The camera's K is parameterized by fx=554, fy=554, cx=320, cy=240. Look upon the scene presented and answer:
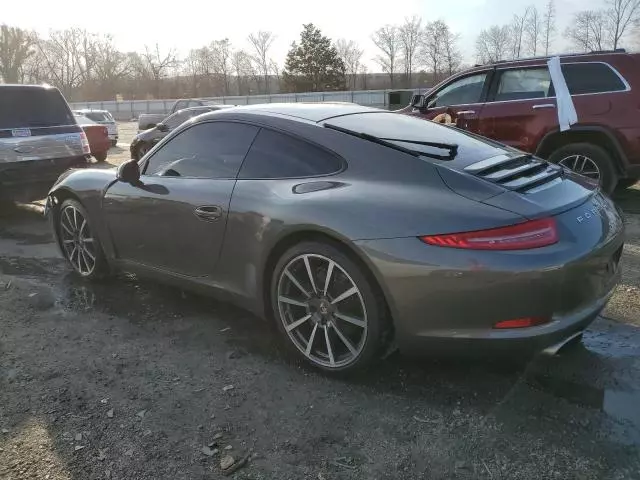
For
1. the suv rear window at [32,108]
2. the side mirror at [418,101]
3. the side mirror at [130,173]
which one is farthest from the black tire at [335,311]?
the suv rear window at [32,108]

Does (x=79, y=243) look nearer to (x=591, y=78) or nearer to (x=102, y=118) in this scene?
(x=591, y=78)

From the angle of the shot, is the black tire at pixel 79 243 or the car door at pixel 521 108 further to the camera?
the car door at pixel 521 108

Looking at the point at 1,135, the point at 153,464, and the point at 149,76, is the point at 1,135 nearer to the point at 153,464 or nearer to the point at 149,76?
the point at 153,464

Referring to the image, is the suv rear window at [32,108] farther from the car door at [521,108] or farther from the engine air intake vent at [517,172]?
the engine air intake vent at [517,172]

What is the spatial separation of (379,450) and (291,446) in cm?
39

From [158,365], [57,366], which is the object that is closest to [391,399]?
[158,365]

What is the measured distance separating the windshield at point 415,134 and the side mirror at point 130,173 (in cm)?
156

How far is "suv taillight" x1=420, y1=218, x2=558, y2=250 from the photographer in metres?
2.46

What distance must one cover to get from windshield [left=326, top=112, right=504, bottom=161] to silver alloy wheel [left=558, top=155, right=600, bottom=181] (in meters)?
3.66

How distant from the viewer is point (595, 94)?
6.59 meters

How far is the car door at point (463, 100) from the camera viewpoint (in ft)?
24.3

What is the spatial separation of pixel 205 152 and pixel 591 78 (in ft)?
17.0

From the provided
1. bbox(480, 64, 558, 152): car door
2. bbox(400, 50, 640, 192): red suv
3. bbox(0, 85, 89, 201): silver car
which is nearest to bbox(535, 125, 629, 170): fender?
bbox(400, 50, 640, 192): red suv

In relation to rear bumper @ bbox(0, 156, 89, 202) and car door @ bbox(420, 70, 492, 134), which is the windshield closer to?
car door @ bbox(420, 70, 492, 134)
